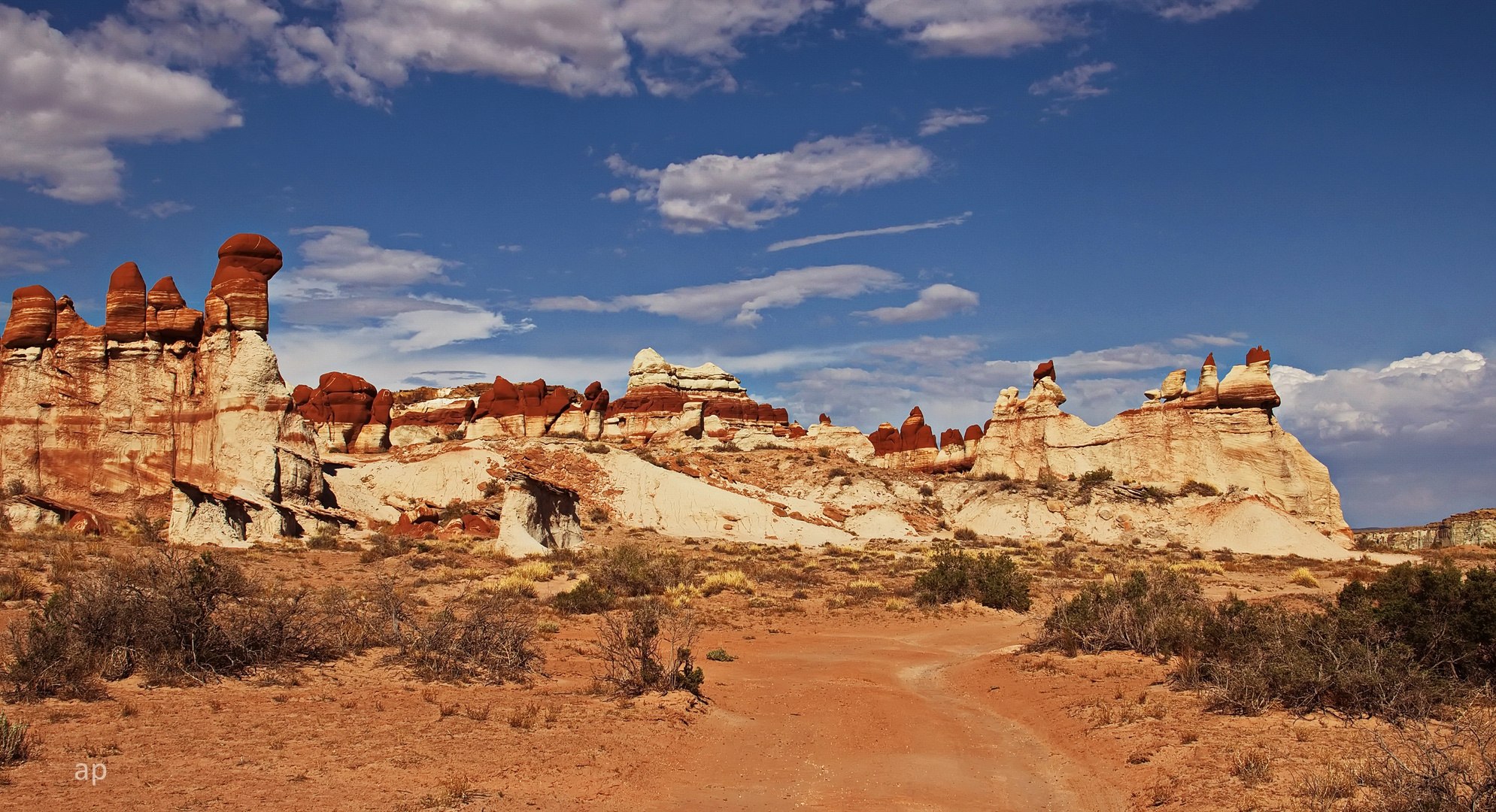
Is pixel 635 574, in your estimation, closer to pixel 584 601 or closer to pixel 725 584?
pixel 725 584

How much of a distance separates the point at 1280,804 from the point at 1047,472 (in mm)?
39444

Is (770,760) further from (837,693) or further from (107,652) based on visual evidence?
(107,652)

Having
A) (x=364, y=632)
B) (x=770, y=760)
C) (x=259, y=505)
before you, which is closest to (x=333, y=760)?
(x=770, y=760)

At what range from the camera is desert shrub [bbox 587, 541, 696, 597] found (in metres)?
20.0

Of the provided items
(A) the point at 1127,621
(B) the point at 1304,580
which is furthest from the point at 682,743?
(B) the point at 1304,580

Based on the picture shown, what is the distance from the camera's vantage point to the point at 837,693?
455 inches

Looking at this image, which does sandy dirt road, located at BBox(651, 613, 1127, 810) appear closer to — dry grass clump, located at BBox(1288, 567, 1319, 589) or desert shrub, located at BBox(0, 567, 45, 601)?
desert shrub, located at BBox(0, 567, 45, 601)

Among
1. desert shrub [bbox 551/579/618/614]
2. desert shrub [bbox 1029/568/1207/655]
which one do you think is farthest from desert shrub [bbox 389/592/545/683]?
desert shrub [bbox 1029/568/1207/655]

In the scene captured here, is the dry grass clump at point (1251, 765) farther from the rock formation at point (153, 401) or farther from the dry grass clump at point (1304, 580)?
the rock formation at point (153, 401)

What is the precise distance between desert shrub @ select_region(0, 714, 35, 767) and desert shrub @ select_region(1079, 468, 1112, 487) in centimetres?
3941

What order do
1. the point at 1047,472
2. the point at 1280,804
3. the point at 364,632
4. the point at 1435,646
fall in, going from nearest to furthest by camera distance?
the point at 1280,804, the point at 1435,646, the point at 364,632, the point at 1047,472

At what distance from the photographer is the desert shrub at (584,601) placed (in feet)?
A: 56.4

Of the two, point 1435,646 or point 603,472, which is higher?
point 603,472

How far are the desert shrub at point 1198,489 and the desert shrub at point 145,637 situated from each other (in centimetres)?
3615
